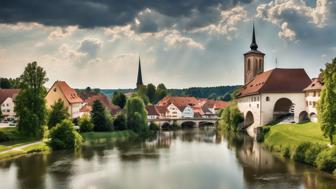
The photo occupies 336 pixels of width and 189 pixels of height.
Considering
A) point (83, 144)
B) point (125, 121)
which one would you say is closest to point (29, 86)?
point (83, 144)

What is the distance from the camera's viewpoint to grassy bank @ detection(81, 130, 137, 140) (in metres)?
62.0

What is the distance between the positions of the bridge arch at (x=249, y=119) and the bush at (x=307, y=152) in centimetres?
3616

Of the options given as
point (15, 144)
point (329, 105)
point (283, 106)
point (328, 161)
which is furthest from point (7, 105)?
point (328, 161)

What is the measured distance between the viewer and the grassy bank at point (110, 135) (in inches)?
2442

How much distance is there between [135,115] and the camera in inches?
2864

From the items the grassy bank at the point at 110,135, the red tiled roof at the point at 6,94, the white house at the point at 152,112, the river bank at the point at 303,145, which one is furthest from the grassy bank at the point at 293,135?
the red tiled roof at the point at 6,94

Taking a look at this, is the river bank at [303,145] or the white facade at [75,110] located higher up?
the white facade at [75,110]

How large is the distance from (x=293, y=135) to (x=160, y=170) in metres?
19.3

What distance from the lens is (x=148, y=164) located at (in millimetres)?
39250

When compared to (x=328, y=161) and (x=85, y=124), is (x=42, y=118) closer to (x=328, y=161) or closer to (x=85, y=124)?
→ (x=85, y=124)

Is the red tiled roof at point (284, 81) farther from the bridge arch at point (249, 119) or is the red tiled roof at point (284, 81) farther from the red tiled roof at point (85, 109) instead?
the red tiled roof at point (85, 109)

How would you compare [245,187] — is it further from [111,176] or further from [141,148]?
[141,148]

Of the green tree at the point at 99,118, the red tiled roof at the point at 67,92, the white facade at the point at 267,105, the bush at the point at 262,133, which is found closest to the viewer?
the bush at the point at 262,133

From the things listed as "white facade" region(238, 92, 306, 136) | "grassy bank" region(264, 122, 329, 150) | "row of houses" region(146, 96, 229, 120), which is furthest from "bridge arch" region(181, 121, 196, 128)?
"grassy bank" region(264, 122, 329, 150)
